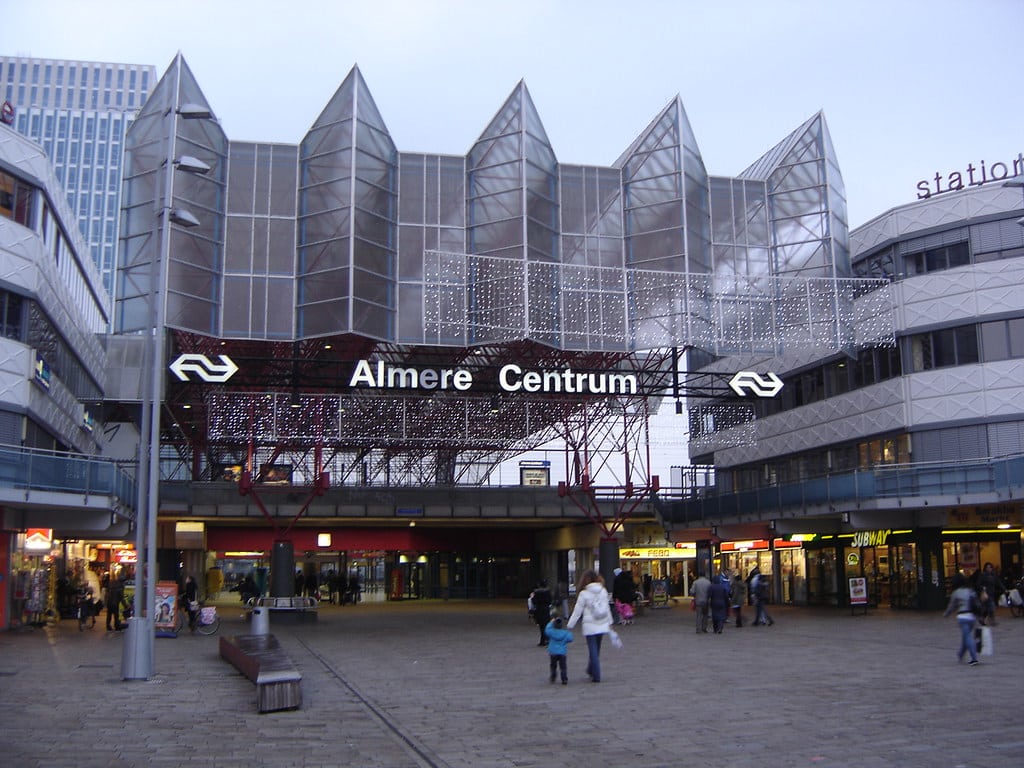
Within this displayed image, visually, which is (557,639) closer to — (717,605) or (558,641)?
(558,641)

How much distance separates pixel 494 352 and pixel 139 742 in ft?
102

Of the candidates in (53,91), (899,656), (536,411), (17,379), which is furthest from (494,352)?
(53,91)

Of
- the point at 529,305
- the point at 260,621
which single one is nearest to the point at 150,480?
the point at 260,621

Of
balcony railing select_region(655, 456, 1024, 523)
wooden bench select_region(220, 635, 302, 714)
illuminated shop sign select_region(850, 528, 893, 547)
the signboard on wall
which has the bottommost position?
wooden bench select_region(220, 635, 302, 714)

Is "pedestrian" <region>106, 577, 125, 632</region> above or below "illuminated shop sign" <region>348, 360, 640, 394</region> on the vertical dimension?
below

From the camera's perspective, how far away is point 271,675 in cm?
1412

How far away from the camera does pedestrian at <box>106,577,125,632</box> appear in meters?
32.5

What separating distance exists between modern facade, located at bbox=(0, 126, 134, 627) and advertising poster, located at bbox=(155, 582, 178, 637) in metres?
2.83

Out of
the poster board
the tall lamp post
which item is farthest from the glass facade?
the tall lamp post

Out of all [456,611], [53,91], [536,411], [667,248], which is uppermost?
[53,91]

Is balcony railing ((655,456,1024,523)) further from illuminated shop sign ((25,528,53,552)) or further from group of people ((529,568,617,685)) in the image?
illuminated shop sign ((25,528,53,552))

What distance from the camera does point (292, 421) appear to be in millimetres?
41562

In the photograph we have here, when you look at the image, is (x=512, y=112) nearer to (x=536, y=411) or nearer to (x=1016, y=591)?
(x=536, y=411)

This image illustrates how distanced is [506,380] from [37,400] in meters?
14.0
